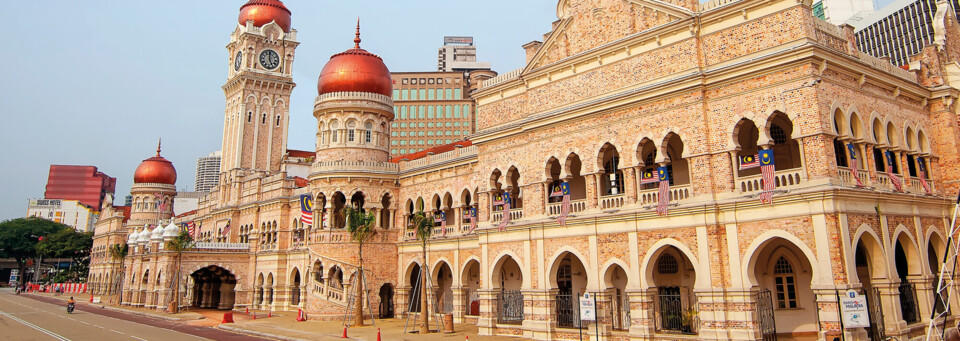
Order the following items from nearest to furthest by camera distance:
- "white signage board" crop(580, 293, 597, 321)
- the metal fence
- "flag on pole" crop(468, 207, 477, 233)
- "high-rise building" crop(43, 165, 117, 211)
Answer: "white signage board" crop(580, 293, 597, 321)
the metal fence
"flag on pole" crop(468, 207, 477, 233)
"high-rise building" crop(43, 165, 117, 211)

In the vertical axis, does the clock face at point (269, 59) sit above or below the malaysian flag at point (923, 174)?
above

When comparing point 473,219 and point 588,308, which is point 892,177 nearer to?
point 588,308

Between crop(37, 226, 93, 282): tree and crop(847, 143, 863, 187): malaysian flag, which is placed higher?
crop(37, 226, 93, 282): tree

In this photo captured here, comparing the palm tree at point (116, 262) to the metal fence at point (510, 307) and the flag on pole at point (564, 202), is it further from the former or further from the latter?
the flag on pole at point (564, 202)

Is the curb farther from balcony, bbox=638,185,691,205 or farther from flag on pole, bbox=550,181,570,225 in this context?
balcony, bbox=638,185,691,205

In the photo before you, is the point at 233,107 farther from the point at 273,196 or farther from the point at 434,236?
the point at 434,236

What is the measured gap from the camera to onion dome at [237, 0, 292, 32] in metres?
56.3

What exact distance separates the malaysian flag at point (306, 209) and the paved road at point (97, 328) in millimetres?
7440

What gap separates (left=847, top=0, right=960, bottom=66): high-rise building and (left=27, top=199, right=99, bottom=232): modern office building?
143133mm

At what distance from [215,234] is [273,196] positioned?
1131cm

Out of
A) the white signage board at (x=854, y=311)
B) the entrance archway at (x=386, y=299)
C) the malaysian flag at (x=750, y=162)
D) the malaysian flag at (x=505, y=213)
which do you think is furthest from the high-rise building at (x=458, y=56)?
the white signage board at (x=854, y=311)

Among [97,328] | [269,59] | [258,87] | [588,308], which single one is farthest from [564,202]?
[269,59]

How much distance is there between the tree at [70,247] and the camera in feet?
278

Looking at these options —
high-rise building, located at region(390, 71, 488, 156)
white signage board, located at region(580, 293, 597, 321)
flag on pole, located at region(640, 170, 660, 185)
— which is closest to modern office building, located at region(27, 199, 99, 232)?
high-rise building, located at region(390, 71, 488, 156)
